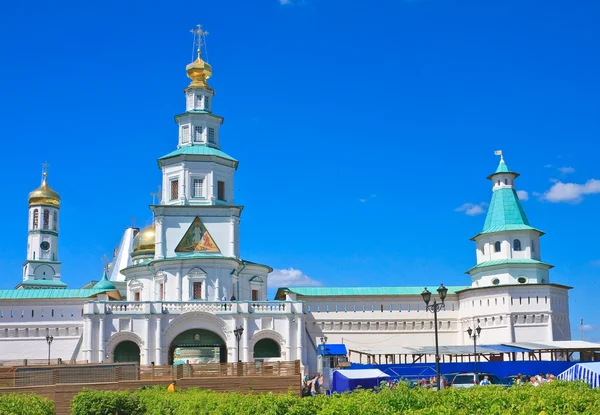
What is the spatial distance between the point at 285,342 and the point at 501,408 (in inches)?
1374

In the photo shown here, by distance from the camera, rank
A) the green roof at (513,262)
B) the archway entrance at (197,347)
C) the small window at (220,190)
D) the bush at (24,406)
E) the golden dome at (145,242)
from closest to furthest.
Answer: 1. the bush at (24,406)
2. the archway entrance at (197,347)
3. the small window at (220,190)
4. the green roof at (513,262)
5. the golden dome at (145,242)

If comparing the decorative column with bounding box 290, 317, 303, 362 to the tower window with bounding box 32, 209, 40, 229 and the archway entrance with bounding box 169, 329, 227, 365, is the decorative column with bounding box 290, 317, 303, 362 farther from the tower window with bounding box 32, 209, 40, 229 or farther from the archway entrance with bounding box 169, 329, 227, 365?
the tower window with bounding box 32, 209, 40, 229

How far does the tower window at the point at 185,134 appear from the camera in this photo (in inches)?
2206

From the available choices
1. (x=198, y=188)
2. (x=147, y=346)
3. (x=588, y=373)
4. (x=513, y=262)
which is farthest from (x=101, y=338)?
(x=588, y=373)

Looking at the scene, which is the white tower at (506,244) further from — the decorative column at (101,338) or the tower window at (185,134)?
the decorative column at (101,338)

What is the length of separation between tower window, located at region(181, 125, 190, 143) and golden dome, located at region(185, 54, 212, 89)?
3615mm

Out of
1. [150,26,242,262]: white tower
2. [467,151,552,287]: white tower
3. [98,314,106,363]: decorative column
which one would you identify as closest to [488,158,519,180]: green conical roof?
[467,151,552,287]: white tower

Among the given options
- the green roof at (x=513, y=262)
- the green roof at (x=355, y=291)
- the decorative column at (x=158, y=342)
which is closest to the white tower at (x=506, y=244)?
the green roof at (x=513, y=262)

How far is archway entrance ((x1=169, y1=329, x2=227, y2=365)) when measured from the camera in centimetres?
4747

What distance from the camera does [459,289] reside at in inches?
2333

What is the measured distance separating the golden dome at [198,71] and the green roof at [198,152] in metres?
5.20

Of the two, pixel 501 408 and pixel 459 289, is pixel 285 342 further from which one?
pixel 501 408

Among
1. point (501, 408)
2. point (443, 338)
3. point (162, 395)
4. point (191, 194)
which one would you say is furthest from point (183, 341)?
point (501, 408)

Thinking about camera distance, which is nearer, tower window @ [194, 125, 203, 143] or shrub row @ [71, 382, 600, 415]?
shrub row @ [71, 382, 600, 415]
